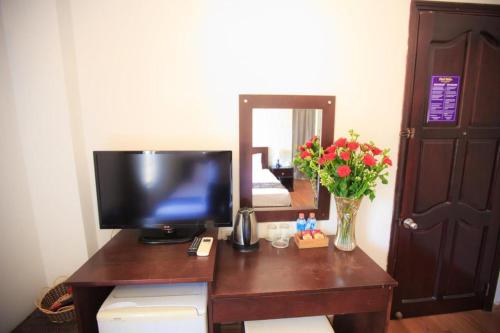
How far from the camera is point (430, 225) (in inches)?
70.4

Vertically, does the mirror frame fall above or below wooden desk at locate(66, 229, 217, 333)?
above

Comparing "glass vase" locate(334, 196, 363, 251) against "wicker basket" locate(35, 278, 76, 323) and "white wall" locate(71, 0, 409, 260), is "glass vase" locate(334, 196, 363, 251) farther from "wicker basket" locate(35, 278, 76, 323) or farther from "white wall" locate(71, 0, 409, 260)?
"wicker basket" locate(35, 278, 76, 323)

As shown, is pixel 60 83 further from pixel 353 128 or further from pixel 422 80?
pixel 422 80

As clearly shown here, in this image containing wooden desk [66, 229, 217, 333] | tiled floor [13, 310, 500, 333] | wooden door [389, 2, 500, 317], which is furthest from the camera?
tiled floor [13, 310, 500, 333]

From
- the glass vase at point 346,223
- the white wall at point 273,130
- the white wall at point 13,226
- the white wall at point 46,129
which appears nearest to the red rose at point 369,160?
the glass vase at point 346,223

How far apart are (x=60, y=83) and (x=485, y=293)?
3.24m

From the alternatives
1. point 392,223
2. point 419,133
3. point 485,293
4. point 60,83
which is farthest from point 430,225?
point 60,83

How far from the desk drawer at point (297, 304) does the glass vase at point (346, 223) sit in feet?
1.03

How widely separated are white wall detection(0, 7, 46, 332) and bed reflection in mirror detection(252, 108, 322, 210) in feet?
4.32

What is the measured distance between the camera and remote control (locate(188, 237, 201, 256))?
1.28 m

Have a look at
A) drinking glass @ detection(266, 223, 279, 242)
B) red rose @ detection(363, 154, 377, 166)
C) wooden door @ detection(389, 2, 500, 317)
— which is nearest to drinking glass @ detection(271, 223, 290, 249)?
drinking glass @ detection(266, 223, 279, 242)

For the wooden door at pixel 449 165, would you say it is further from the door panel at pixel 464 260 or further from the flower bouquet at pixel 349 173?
the flower bouquet at pixel 349 173

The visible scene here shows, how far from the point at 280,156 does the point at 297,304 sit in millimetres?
822

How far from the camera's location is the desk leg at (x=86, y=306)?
3.67 ft
